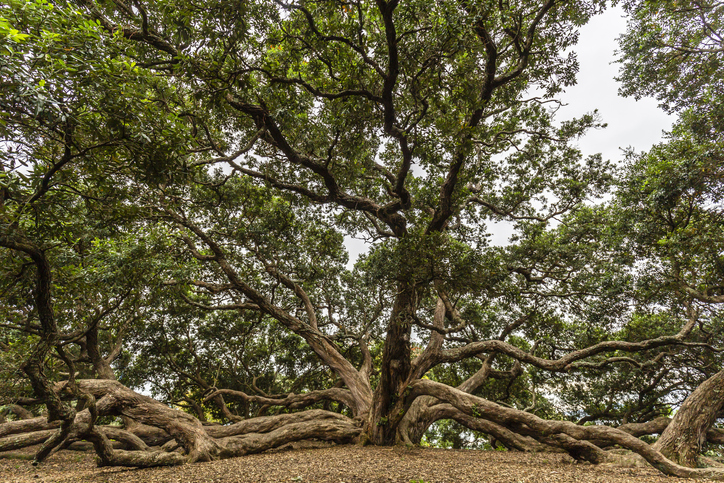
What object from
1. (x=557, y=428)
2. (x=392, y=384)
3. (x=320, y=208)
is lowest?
(x=557, y=428)

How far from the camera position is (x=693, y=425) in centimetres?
583

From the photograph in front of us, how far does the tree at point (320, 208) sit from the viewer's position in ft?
11.7

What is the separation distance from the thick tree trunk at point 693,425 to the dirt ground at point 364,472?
3.26 ft

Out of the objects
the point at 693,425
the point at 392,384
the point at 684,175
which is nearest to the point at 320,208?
the point at 392,384

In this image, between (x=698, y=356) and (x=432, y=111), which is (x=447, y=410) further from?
(x=432, y=111)

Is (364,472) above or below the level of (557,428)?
below

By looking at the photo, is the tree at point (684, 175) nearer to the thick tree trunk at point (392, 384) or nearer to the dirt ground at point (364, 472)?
the dirt ground at point (364, 472)

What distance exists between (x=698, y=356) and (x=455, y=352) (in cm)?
660

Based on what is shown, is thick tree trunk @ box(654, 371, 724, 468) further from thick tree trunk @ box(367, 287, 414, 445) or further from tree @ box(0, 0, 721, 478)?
thick tree trunk @ box(367, 287, 414, 445)

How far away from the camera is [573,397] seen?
37.6 feet

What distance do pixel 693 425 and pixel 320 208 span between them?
929 centimetres

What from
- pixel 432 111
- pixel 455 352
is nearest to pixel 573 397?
pixel 455 352

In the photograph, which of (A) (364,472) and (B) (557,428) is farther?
(B) (557,428)

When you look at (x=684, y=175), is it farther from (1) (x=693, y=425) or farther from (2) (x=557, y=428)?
(2) (x=557, y=428)
